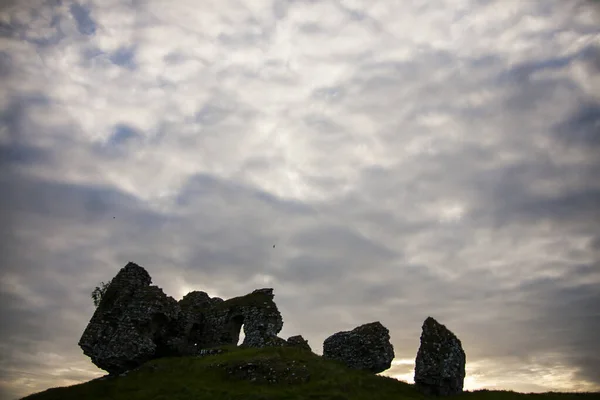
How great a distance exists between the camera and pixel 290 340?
47406mm

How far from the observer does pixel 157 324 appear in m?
45.0

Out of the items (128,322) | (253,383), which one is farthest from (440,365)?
(128,322)

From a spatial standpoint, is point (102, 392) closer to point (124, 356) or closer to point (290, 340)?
point (124, 356)

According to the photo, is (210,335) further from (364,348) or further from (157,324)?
(364,348)

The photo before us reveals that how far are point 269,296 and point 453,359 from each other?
Result: 22.0 metres

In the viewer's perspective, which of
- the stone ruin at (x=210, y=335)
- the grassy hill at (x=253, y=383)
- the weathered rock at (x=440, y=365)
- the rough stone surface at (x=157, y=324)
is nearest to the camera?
the grassy hill at (x=253, y=383)

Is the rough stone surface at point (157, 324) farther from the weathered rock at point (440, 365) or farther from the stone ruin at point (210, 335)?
→ the weathered rock at point (440, 365)

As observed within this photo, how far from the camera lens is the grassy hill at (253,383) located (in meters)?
32.6

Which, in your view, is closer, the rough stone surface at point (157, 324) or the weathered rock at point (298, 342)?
the rough stone surface at point (157, 324)

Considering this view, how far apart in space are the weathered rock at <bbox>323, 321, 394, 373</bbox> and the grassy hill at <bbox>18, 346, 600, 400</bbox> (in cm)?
169

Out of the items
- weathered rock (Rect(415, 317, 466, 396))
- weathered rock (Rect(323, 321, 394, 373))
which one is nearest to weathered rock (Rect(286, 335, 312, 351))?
weathered rock (Rect(323, 321, 394, 373))

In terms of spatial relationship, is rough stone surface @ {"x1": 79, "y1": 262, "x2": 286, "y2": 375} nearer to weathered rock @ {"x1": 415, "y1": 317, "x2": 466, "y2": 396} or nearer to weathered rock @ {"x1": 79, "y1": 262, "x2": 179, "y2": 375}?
weathered rock @ {"x1": 79, "y1": 262, "x2": 179, "y2": 375}

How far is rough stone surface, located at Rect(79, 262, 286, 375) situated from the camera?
4106 centimetres

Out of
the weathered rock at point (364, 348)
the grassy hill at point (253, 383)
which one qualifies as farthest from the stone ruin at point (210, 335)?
the grassy hill at point (253, 383)
